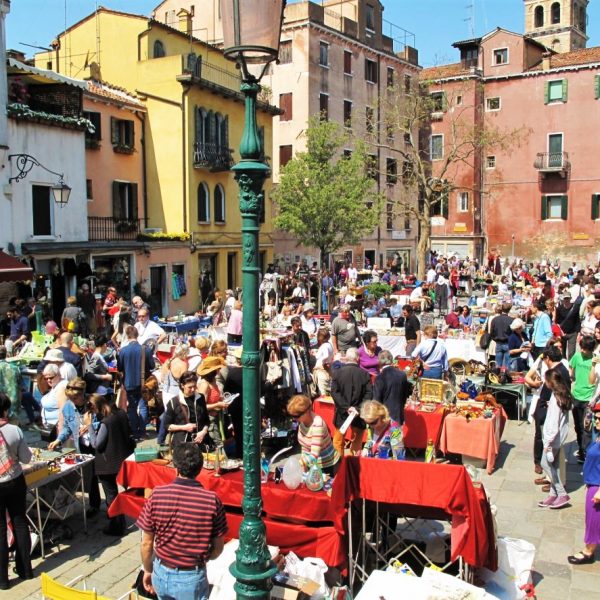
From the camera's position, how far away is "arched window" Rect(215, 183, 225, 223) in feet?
93.5

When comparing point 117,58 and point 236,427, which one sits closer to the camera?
point 236,427

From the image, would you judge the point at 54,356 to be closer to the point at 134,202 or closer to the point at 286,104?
the point at 134,202

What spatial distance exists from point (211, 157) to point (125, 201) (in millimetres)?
3841

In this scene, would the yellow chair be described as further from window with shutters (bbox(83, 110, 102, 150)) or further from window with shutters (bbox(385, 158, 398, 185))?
window with shutters (bbox(385, 158, 398, 185))

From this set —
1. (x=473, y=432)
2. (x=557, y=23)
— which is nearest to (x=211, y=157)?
(x=473, y=432)

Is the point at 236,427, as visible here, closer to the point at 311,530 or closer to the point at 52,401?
the point at 52,401

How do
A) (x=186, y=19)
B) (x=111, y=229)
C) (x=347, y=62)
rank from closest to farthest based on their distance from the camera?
(x=111, y=229) → (x=186, y=19) → (x=347, y=62)

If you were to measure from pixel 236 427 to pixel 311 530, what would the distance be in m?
3.84

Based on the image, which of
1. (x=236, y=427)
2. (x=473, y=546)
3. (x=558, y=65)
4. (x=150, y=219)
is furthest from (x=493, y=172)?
(x=473, y=546)

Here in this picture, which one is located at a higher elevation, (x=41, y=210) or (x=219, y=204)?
(x=219, y=204)

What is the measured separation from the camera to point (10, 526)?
6.41 metres

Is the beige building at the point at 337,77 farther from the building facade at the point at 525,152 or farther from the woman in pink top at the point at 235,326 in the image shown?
the woman in pink top at the point at 235,326

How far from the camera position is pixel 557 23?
57125 millimetres

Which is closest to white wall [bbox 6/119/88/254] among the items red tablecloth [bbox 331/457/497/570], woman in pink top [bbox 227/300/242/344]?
woman in pink top [bbox 227/300/242/344]
